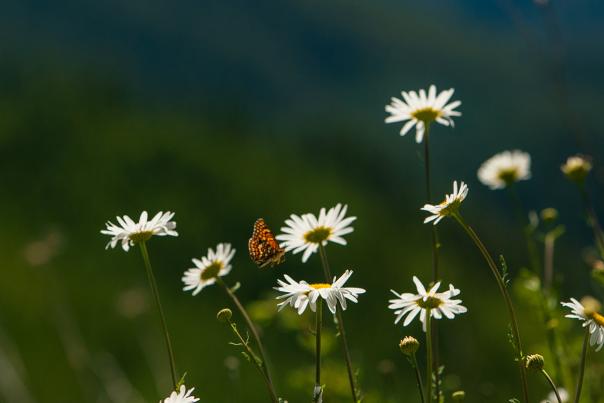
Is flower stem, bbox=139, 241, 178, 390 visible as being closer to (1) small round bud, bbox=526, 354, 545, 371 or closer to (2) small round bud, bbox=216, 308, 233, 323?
(2) small round bud, bbox=216, 308, 233, 323

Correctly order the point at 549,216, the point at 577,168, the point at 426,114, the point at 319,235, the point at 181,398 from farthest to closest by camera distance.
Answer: the point at 549,216, the point at 577,168, the point at 426,114, the point at 319,235, the point at 181,398

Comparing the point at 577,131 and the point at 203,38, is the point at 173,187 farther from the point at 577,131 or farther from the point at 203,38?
the point at 203,38

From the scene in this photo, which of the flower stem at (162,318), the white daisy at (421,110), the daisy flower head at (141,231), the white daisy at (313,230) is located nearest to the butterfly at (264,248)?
the white daisy at (313,230)

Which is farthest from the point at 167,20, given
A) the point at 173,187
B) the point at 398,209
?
the point at 173,187

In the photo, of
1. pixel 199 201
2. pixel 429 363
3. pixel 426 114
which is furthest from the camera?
pixel 199 201

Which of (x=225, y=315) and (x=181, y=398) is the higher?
(x=225, y=315)

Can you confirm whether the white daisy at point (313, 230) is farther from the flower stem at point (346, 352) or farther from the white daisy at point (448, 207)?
the white daisy at point (448, 207)

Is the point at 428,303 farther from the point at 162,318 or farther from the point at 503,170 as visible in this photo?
the point at 503,170

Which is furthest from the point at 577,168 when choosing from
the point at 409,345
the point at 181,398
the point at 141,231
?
the point at 181,398
